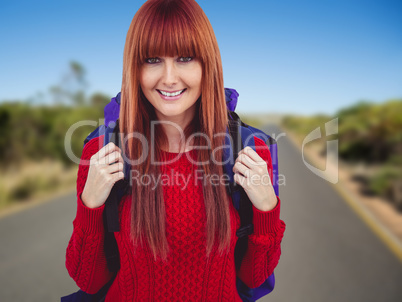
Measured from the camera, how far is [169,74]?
45.3 inches

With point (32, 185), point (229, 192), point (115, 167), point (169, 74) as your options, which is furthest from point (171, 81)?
point (32, 185)

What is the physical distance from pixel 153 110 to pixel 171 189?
14.0 inches

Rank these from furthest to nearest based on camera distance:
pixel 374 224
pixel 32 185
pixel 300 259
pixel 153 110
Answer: pixel 32 185
pixel 374 224
pixel 300 259
pixel 153 110

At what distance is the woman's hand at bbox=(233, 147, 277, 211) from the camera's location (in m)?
1.18

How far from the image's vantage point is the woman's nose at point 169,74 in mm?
1152

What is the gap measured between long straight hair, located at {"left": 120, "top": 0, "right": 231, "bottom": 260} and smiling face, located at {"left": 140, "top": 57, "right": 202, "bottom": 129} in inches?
1.1

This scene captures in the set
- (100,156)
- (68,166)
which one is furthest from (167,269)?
(68,166)

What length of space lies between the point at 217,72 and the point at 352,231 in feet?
17.9

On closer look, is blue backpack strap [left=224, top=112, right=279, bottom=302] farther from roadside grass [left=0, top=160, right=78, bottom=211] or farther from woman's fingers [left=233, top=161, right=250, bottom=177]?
roadside grass [left=0, top=160, right=78, bottom=211]

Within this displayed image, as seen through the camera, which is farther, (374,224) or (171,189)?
(374,224)

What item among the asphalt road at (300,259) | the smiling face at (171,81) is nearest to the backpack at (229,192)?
the smiling face at (171,81)

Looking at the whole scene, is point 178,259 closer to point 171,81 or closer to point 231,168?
point 231,168

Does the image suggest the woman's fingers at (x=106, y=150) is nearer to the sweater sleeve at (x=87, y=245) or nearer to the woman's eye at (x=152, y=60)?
the sweater sleeve at (x=87, y=245)

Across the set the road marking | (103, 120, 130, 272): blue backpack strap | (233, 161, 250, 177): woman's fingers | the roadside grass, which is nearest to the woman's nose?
(103, 120, 130, 272): blue backpack strap
